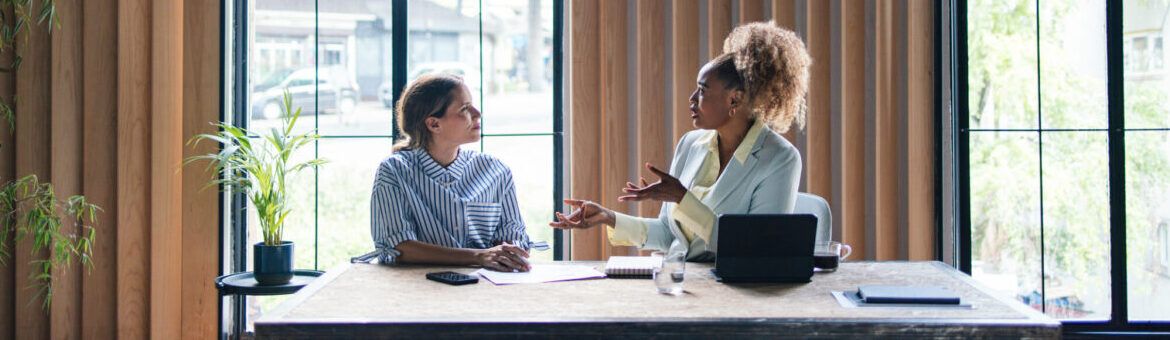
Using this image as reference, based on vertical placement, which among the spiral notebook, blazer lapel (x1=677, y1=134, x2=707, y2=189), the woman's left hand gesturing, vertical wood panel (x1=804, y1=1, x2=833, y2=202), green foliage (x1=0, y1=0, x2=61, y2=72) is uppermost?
green foliage (x1=0, y1=0, x2=61, y2=72)

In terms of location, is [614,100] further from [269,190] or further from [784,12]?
[269,190]

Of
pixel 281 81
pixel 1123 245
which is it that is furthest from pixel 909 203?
pixel 281 81

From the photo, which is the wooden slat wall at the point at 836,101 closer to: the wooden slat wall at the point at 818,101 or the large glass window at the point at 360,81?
the wooden slat wall at the point at 818,101

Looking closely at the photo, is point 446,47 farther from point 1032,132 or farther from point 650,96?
point 1032,132

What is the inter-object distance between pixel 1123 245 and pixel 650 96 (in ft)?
6.92

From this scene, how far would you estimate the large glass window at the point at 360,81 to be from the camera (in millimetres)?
4374

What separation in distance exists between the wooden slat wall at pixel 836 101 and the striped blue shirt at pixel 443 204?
1.04 meters

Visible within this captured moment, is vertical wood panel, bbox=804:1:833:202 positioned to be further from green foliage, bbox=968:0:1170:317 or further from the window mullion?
the window mullion

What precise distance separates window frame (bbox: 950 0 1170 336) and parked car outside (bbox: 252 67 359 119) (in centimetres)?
257

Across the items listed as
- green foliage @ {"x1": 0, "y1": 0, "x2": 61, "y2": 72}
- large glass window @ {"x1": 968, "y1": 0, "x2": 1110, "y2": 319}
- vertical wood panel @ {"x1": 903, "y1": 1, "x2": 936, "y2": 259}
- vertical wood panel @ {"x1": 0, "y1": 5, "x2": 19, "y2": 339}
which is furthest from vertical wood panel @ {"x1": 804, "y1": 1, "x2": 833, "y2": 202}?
vertical wood panel @ {"x1": 0, "y1": 5, "x2": 19, "y2": 339}

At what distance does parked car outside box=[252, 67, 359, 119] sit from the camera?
442 cm

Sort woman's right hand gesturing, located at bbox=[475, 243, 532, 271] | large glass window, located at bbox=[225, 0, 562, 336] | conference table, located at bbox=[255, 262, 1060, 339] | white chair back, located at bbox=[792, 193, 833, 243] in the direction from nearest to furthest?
conference table, located at bbox=[255, 262, 1060, 339]
woman's right hand gesturing, located at bbox=[475, 243, 532, 271]
white chair back, located at bbox=[792, 193, 833, 243]
large glass window, located at bbox=[225, 0, 562, 336]

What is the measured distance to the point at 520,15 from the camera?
4.49m

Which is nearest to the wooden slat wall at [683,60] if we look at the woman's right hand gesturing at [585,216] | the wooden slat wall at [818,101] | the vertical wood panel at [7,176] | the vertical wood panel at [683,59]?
the vertical wood panel at [683,59]
